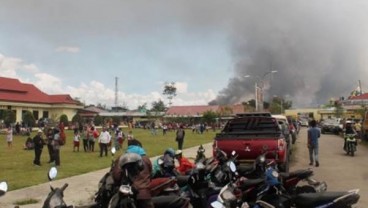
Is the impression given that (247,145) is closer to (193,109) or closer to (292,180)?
(292,180)

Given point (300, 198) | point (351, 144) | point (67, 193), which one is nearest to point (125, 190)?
point (300, 198)

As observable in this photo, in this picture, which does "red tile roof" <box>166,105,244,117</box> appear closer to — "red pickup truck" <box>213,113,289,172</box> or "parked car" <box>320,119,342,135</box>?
"parked car" <box>320,119,342,135</box>

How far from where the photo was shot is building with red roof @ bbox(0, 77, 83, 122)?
2662 inches

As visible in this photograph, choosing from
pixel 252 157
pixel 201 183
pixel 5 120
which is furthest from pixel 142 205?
pixel 5 120

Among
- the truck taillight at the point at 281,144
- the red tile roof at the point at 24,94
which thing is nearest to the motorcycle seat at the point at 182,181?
the truck taillight at the point at 281,144

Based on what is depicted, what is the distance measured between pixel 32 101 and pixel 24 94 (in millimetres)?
2235

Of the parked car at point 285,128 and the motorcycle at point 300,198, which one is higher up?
the parked car at point 285,128

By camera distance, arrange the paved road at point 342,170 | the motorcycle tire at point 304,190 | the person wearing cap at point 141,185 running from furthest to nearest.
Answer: the paved road at point 342,170
the motorcycle tire at point 304,190
the person wearing cap at point 141,185

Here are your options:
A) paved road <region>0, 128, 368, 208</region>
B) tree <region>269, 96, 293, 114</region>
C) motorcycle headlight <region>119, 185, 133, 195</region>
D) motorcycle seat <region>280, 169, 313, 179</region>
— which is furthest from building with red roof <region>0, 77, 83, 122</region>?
motorcycle headlight <region>119, 185, 133, 195</region>

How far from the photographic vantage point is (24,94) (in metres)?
72.2

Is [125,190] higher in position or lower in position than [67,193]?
higher

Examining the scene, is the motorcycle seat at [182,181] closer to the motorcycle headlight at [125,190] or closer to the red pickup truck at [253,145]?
the motorcycle headlight at [125,190]

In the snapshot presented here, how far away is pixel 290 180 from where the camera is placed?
23.9 feet

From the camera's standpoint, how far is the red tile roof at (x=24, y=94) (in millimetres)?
68062
